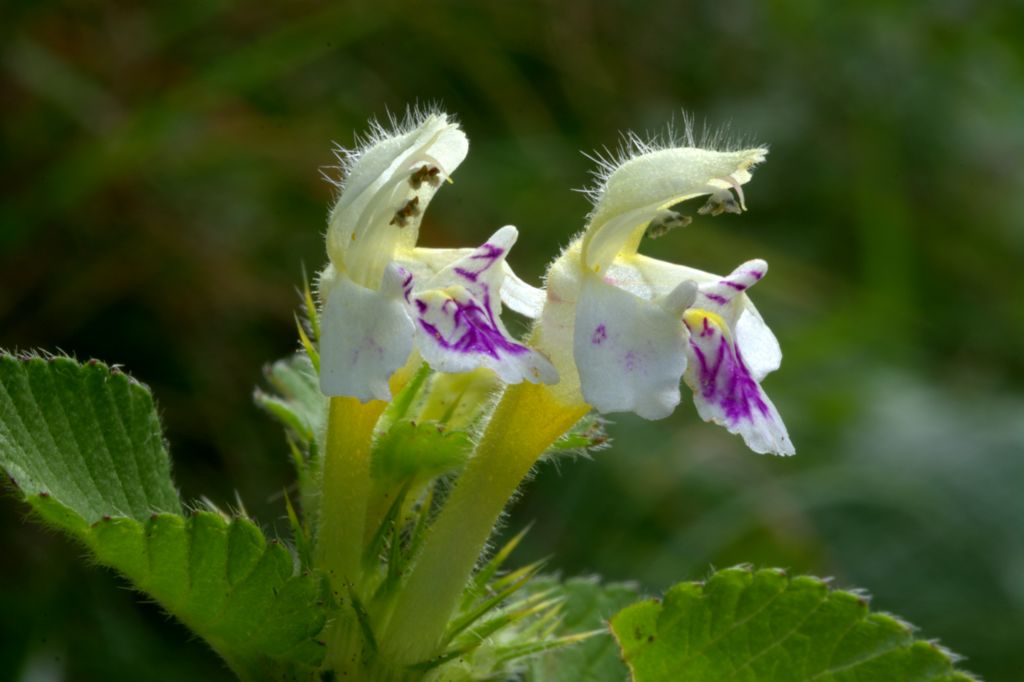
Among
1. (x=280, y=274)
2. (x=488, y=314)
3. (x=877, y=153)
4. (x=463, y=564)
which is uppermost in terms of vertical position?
(x=877, y=153)

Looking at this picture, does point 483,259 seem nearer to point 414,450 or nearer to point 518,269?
point 414,450

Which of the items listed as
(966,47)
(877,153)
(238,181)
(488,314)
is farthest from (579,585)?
(966,47)

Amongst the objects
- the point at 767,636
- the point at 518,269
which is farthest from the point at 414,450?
the point at 518,269

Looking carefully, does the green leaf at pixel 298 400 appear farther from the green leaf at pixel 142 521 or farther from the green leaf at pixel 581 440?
the green leaf at pixel 581 440

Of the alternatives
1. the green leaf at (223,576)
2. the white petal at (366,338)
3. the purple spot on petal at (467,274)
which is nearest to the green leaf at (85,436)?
the green leaf at (223,576)

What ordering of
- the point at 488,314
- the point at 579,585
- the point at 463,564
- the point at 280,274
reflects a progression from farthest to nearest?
1. the point at 280,274
2. the point at 579,585
3. the point at 463,564
4. the point at 488,314

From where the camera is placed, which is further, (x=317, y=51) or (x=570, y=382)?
(x=317, y=51)

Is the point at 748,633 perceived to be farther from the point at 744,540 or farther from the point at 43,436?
the point at 744,540
